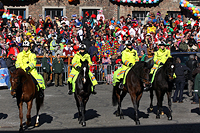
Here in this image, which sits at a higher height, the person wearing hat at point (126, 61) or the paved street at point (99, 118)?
the person wearing hat at point (126, 61)

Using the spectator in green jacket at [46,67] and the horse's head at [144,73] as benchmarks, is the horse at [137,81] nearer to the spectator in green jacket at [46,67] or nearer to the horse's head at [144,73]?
A: the horse's head at [144,73]

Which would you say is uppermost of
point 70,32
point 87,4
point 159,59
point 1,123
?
point 87,4

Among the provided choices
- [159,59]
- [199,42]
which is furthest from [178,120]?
[199,42]

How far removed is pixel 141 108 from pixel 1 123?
5784 mm

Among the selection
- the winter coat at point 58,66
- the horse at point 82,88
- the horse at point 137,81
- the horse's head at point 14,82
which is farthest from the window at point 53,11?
the horse's head at point 14,82

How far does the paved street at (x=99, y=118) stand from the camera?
1155cm

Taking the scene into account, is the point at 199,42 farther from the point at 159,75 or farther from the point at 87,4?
the point at 159,75

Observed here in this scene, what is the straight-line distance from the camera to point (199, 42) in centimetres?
2778

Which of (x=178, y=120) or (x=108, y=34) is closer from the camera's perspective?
(x=178, y=120)

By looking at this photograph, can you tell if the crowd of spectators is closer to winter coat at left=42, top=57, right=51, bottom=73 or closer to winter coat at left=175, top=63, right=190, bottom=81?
winter coat at left=42, top=57, right=51, bottom=73

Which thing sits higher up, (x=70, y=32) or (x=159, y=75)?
(x=70, y=32)

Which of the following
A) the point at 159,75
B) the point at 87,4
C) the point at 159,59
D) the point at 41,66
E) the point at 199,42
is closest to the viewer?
the point at 159,75

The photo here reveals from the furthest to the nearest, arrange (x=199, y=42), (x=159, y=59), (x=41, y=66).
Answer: (x=199, y=42)
(x=41, y=66)
(x=159, y=59)

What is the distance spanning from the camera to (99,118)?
43.9 feet
